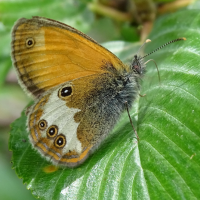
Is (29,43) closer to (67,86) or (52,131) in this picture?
(67,86)

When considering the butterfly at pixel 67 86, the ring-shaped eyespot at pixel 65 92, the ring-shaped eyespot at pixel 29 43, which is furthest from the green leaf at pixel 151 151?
the ring-shaped eyespot at pixel 29 43

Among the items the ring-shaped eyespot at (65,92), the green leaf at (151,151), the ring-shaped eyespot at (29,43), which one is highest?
the ring-shaped eyespot at (29,43)

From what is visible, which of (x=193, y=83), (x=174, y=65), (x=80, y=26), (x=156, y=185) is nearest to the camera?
(x=156, y=185)

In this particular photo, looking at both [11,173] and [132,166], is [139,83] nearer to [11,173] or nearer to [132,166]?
[132,166]

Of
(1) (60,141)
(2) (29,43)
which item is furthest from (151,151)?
(2) (29,43)

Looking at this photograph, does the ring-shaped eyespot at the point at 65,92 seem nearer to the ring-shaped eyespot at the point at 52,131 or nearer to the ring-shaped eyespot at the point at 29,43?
the ring-shaped eyespot at the point at 52,131

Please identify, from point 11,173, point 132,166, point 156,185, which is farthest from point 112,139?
point 11,173
